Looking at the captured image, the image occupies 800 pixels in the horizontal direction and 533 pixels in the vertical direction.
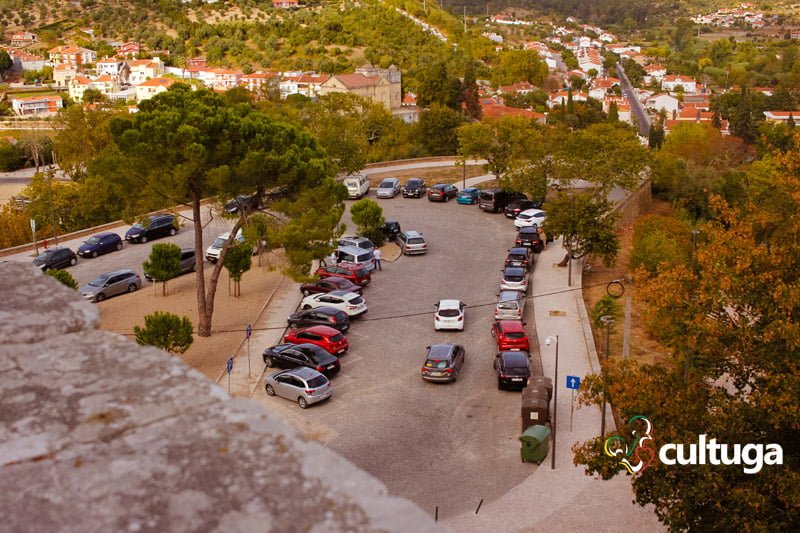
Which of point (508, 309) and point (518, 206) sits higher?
point (518, 206)

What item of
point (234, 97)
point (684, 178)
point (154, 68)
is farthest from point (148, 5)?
point (684, 178)

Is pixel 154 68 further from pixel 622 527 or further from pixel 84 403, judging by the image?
pixel 84 403

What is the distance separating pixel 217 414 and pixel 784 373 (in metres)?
9.10

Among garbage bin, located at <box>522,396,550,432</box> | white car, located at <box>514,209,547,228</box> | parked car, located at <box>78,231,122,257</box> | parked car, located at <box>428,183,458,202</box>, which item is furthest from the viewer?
parked car, located at <box>428,183,458,202</box>

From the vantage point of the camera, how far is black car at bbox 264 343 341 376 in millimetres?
19938

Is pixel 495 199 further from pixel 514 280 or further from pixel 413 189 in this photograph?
pixel 514 280

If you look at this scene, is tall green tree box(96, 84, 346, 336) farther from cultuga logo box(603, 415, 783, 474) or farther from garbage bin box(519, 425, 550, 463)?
cultuga logo box(603, 415, 783, 474)

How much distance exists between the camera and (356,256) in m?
28.3

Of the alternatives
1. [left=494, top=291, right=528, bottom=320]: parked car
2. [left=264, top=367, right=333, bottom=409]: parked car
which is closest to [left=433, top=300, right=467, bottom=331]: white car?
[left=494, top=291, right=528, bottom=320]: parked car

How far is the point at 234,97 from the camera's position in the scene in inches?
2277

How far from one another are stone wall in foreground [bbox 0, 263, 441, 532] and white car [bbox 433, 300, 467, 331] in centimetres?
2023

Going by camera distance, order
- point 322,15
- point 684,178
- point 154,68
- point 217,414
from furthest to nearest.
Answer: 1. point 322,15
2. point 154,68
3. point 684,178
4. point 217,414

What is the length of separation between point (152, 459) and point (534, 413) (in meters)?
15.0

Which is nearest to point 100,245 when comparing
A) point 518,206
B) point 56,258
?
point 56,258
